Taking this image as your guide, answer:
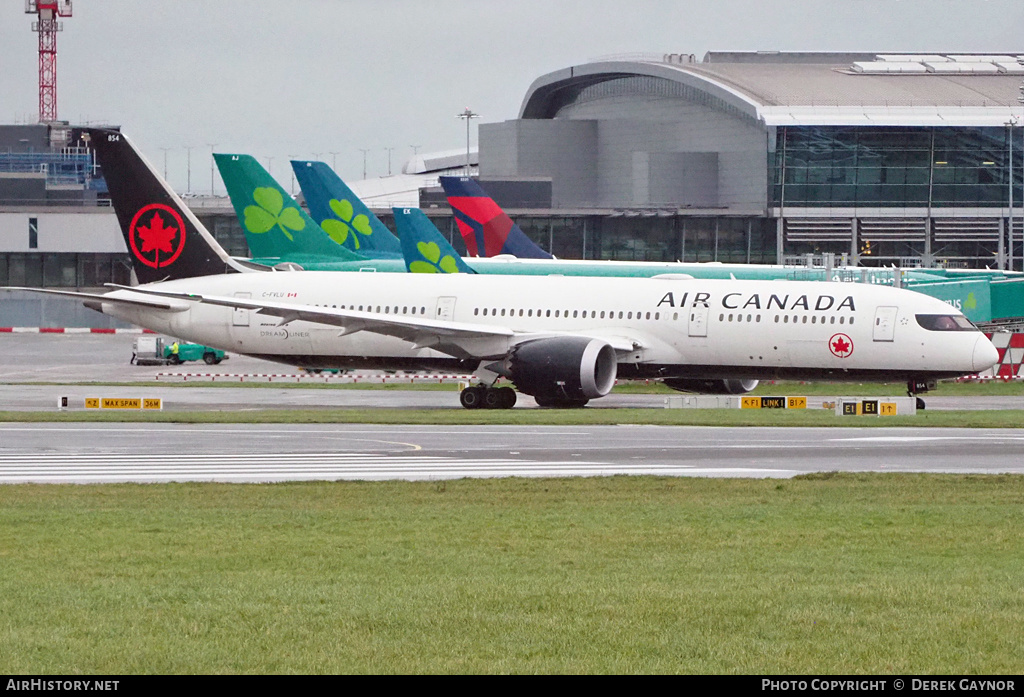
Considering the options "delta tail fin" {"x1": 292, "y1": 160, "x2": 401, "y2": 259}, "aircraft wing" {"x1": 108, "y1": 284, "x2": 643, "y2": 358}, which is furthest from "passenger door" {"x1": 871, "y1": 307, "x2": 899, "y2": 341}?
"delta tail fin" {"x1": 292, "y1": 160, "x2": 401, "y2": 259}

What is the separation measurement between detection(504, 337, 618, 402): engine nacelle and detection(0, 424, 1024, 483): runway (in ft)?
21.3

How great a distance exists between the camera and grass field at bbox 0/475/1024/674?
10.6m

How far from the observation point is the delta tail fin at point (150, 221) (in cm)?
4738

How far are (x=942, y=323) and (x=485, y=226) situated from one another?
117 ft

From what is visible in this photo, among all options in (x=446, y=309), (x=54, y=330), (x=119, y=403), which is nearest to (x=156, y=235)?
(x=119, y=403)

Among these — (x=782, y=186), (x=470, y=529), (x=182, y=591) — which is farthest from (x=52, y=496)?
(x=782, y=186)

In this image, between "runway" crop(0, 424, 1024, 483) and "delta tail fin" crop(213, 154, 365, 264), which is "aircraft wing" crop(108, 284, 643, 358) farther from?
"delta tail fin" crop(213, 154, 365, 264)

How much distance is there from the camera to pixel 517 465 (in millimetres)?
26078

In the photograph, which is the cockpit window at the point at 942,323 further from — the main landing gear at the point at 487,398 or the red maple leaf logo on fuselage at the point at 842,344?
the main landing gear at the point at 487,398

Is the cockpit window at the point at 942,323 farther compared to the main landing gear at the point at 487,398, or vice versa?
the main landing gear at the point at 487,398

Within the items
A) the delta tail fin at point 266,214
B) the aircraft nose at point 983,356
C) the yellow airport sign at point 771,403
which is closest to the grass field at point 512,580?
the aircraft nose at point 983,356

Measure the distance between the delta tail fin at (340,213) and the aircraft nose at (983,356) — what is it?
34823 mm

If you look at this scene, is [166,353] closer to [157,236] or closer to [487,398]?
[157,236]
